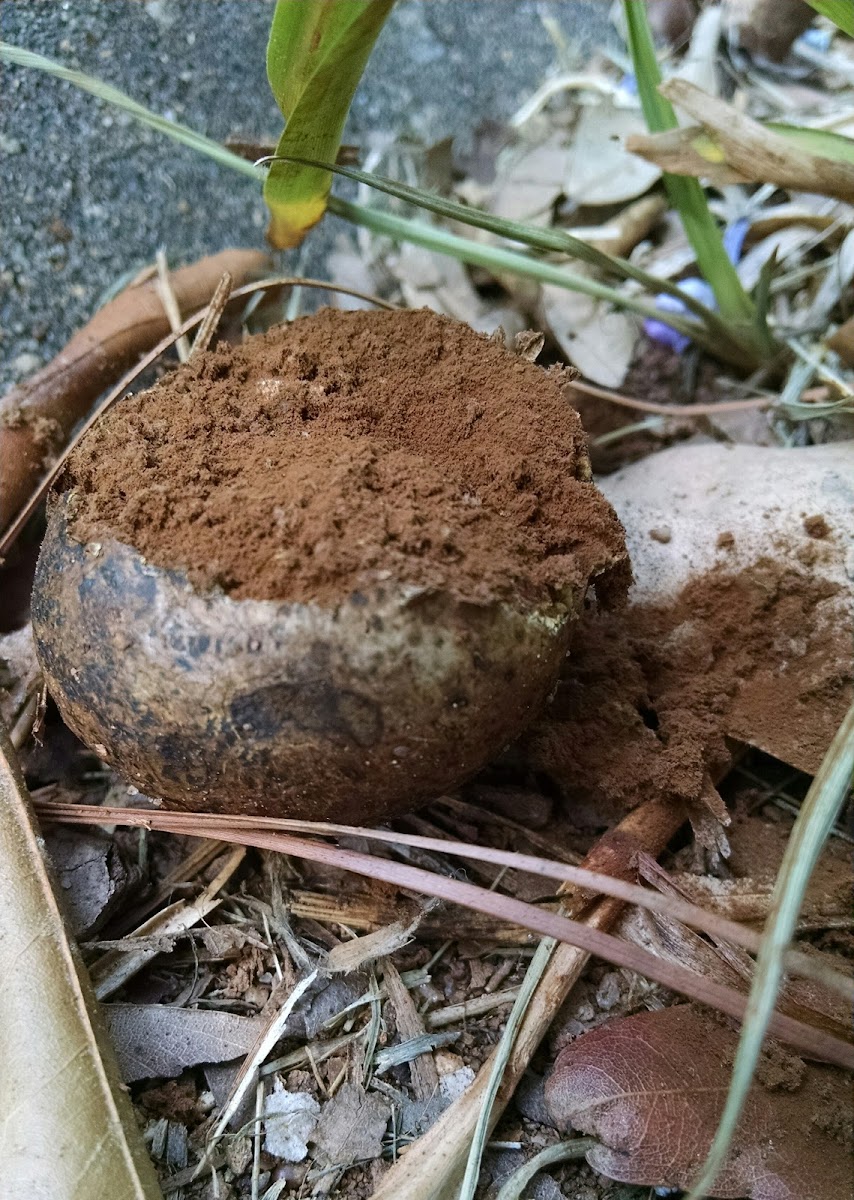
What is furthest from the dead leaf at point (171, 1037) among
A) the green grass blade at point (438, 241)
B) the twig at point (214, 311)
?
the green grass blade at point (438, 241)

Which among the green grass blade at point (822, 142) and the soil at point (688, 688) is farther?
the green grass blade at point (822, 142)

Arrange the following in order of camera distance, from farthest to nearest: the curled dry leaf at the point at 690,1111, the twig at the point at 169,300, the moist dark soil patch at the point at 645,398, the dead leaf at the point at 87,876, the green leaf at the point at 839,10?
the moist dark soil patch at the point at 645,398
the twig at the point at 169,300
the green leaf at the point at 839,10
the dead leaf at the point at 87,876
the curled dry leaf at the point at 690,1111

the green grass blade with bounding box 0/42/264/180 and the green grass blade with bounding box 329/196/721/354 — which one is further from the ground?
the green grass blade with bounding box 0/42/264/180

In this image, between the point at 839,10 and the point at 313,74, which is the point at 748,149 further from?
the point at 313,74

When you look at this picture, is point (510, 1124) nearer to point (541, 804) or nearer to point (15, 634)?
point (541, 804)

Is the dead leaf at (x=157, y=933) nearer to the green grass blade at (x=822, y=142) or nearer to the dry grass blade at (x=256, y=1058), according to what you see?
the dry grass blade at (x=256, y=1058)

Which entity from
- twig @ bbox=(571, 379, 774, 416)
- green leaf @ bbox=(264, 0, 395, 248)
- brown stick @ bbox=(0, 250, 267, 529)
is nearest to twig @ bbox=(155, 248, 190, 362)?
brown stick @ bbox=(0, 250, 267, 529)

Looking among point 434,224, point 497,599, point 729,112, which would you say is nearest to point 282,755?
point 497,599

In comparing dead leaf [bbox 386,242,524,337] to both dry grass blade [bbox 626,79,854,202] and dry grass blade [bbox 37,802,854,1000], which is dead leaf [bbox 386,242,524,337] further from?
dry grass blade [bbox 37,802,854,1000]
